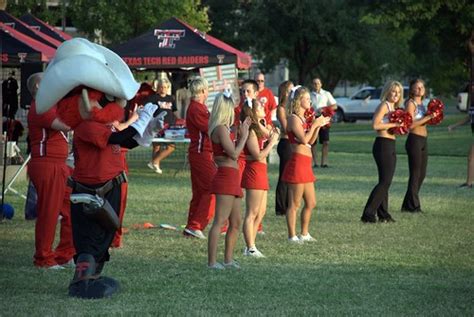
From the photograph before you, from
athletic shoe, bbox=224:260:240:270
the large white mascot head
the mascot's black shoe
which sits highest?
the large white mascot head

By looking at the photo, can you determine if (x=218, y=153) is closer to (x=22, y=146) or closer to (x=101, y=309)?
(x=101, y=309)

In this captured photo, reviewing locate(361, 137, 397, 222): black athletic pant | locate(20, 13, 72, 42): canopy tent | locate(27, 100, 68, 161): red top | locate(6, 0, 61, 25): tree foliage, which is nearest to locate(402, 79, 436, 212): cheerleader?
locate(361, 137, 397, 222): black athletic pant

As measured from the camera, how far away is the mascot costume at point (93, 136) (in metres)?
9.34

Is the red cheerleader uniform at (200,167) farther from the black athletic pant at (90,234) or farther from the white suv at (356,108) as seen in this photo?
the white suv at (356,108)

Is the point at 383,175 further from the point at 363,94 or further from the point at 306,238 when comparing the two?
the point at 363,94

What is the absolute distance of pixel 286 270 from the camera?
11.0m

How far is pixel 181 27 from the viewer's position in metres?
23.4

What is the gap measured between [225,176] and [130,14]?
34.0 metres

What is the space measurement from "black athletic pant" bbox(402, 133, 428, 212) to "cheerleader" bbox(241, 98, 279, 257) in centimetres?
470

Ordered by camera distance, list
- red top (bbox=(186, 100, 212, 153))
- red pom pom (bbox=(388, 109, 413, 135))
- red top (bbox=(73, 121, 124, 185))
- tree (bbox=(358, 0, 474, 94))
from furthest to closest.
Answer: tree (bbox=(358, 0, 474, 94)), red pom pom (bbox=(388, 109, 413, 135)), red top (bbox=(186, 100, 212, 153)), red top (bbox=(73, 121, 124, 185))

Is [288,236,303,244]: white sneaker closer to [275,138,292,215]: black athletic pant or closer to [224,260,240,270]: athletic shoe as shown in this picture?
[224,260,240,270]: athletic shoe

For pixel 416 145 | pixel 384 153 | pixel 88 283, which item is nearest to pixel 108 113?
pixel 88 283

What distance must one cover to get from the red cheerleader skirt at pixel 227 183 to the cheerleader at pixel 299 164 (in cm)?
226

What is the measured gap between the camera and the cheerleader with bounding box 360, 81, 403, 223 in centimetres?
1516
